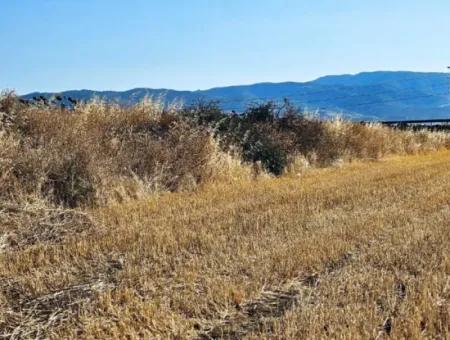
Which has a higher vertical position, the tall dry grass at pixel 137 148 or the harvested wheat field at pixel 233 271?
the tall dry grass at pixel 137 148

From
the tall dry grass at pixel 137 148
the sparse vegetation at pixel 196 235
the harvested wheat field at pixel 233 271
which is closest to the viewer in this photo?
the harvested wheat field at pixel 233 271

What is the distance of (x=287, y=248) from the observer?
6551 millimetres

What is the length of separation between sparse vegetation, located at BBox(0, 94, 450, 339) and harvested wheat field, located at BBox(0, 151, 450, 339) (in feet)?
0.07

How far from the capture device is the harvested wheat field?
4.54m

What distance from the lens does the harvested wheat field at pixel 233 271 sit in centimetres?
454

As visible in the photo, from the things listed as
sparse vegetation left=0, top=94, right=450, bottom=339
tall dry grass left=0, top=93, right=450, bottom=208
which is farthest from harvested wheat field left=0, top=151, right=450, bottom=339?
tall dry grass left=0, top=93, right=450, bottom=208

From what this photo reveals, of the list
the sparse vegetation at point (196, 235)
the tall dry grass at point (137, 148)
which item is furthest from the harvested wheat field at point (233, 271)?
the tall dry grass at point (137, 148)

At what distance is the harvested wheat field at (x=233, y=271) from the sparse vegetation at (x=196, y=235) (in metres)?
0.02

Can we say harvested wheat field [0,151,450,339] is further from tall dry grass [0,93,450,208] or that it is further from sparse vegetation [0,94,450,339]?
tall dry grass [0,93,450,208]

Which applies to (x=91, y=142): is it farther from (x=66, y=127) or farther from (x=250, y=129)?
(x=250, y=129)

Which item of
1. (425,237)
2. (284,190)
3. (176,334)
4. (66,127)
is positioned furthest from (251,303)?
(66,127)

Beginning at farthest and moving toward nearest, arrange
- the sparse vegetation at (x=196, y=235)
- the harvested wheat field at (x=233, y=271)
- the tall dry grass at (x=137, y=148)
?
the tall dry grass at (x=137, y=148) < the sparse vegetation at (x=196, y=235) < the harvested wheat field at (x=233, y=271)

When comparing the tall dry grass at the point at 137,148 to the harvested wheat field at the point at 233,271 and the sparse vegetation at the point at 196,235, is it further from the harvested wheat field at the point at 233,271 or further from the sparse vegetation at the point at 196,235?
the harvested wheat field at the point at 233,271

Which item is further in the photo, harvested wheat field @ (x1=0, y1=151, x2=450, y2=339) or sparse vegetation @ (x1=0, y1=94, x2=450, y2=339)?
sparse vegetation @ (x1=0, y1=94, x2=450, y2=339)
